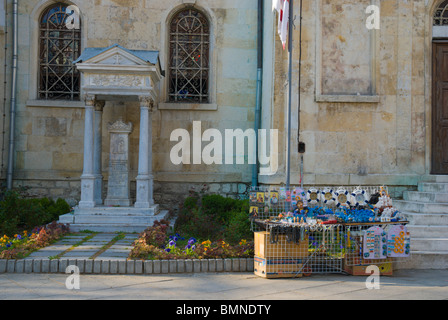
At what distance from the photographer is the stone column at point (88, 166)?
456 inches

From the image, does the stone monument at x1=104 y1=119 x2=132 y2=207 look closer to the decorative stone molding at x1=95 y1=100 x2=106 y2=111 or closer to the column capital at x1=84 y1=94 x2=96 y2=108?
the decorative stone molding at x1=95 y1=100 x2=106 y2=111

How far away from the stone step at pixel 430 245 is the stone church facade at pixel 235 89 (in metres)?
2.95

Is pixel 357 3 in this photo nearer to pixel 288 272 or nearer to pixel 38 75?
pixel 288 272

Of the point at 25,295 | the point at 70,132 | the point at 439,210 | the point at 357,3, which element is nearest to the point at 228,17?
the point at 357,3

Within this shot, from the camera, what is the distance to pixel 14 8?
1347 centimetres

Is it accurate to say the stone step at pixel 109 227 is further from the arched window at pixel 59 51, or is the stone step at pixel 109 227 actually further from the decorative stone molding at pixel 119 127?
the arched window at pixel 59 51

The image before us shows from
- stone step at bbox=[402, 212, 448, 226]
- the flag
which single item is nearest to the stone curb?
the flag

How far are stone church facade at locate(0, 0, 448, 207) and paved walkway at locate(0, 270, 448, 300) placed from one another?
14.4ft

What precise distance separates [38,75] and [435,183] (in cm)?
1056

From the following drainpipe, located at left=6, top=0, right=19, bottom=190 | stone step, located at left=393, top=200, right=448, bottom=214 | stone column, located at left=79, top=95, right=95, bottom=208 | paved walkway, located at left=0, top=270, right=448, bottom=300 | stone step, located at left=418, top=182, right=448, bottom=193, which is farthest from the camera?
drainpipe, located at left=6, top=0, right=19, bottom=190

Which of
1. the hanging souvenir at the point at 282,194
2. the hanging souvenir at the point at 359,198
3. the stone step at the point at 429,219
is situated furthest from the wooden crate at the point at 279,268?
the stone step at the point at 429,219

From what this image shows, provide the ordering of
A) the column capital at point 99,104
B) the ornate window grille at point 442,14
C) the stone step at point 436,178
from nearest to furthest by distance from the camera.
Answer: the stone step at point 436,178, the ornate window grille at point 442,14, the column capital at point 99,104

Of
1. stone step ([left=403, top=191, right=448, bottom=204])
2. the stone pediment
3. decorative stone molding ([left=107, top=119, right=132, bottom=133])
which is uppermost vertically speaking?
the stone pediment

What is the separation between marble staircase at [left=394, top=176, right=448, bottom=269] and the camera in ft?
28.3
